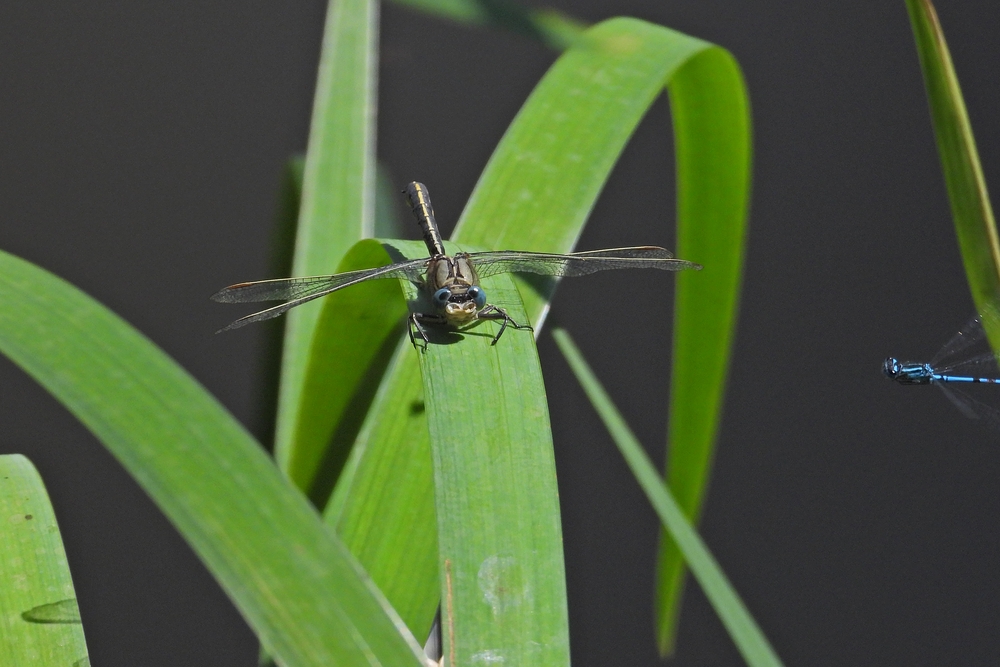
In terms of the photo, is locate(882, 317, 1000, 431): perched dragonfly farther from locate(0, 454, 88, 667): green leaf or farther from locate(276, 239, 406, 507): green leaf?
locate(0, 454, 88, 667): green leaf

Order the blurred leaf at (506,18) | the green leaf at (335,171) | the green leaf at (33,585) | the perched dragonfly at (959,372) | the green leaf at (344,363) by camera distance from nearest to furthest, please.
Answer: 1. the green leaf at (33,585)
2. the green leaf at (344,363)
3. the perched dragonfly at (959,372)
4. the green leaf at (335,171)
5. the blurred leaf at (506,18)

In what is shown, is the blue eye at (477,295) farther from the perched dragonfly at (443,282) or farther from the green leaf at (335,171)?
the green leaf at (335,171)

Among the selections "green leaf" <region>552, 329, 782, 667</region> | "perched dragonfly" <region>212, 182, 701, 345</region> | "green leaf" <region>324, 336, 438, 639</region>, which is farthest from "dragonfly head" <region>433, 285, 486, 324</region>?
"green leaf" <region>552, 329, 782, 667</region>

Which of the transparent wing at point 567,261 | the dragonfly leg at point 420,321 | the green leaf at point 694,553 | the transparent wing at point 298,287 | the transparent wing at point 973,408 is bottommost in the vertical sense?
the green leaf at point 694,553

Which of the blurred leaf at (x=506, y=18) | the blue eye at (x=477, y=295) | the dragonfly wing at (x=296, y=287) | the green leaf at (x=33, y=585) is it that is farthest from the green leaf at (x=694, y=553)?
the green leaf at (x=33, y=585)

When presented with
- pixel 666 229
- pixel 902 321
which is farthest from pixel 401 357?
pixel 902 321

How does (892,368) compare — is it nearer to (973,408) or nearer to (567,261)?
(973,408)
